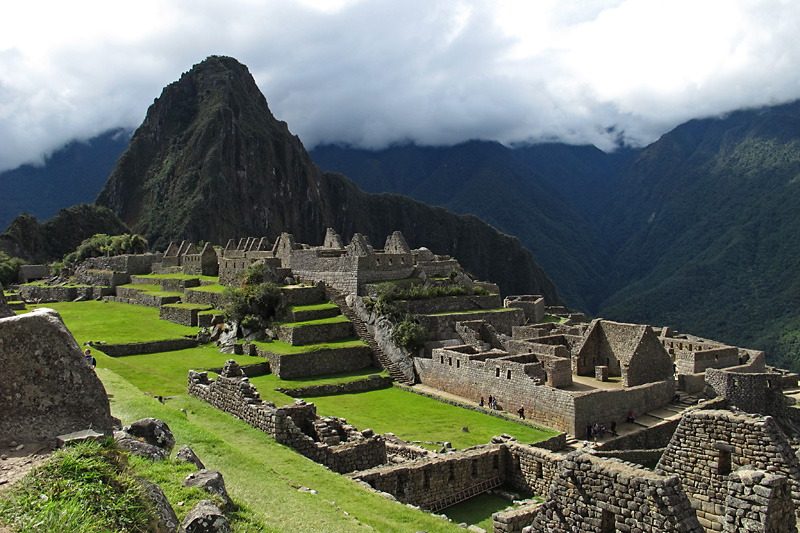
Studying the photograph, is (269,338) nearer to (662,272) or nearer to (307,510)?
(307,510)

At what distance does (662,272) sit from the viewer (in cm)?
9844

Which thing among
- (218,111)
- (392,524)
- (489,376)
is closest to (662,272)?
(489,376)

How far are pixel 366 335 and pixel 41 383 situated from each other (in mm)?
20620

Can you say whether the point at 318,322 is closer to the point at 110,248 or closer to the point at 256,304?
the point at 256,304

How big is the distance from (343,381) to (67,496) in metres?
17.8

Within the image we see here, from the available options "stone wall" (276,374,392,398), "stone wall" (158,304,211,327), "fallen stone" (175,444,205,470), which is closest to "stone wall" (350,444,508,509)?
"fallen stone" (175,444,205,470)

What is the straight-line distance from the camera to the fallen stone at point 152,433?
7066mm

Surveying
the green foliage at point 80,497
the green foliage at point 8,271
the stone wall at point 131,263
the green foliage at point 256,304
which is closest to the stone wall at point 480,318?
the green foliage at point 256,304

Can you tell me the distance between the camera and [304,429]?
38.3 feet

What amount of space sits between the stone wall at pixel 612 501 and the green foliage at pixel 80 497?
4.39 meters

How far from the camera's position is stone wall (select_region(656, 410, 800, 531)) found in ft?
21.2

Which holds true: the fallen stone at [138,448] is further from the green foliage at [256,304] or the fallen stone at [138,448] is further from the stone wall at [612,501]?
the green foliage at [256,304]

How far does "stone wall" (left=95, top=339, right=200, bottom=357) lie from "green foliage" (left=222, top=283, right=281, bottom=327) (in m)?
2.27

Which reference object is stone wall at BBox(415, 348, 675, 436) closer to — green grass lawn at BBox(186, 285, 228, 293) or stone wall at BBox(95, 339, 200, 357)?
stone wall at BBox(95, 339, 200, 357)
